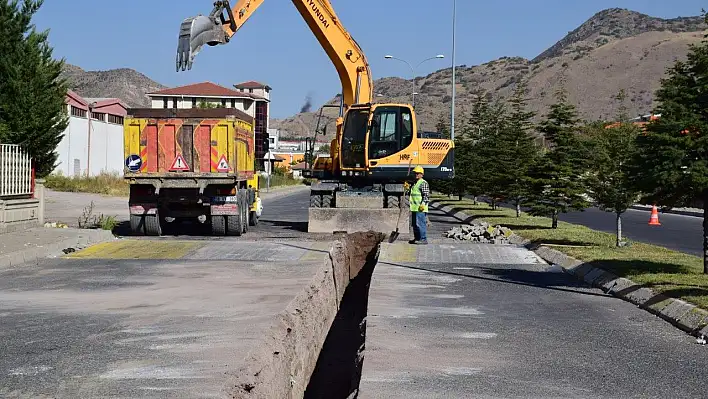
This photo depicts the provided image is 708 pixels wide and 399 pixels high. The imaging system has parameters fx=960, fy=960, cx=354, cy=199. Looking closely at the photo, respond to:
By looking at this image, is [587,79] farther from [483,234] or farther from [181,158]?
[181,158]

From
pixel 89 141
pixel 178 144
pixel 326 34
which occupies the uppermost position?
pixel 326 34

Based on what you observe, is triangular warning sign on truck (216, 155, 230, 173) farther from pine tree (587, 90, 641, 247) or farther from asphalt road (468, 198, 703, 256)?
asphalt road (468, 198, 703, 256)

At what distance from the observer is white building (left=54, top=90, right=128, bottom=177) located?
5197cm

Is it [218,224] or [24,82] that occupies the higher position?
[24,82]

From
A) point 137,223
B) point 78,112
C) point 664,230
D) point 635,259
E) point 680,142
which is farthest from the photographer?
point 78,112

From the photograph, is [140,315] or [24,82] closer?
[140,315]

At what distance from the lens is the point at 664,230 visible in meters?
28.5

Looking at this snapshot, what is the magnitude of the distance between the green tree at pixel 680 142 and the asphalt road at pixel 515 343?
167 centimetres

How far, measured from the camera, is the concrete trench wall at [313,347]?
672 centimetres

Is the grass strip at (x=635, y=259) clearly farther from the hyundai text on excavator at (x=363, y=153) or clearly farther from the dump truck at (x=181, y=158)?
Result: the dump truck at (x=181, y=158)

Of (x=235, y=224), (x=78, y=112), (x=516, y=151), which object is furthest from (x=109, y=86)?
(x=235, y=224)

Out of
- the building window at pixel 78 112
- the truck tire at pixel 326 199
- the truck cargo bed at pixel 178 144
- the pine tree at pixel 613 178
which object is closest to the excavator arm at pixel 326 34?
the truck cargo bed at pixel 178 144

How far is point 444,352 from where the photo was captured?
8.50 metres

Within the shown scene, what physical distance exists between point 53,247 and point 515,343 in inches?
436
